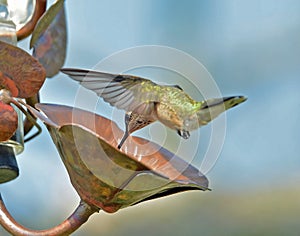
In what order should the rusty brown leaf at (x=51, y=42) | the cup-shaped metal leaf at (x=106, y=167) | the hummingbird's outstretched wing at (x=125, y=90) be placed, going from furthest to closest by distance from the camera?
1. the rusty brown leaf at (x=51, y=42)
2. the hummingbird's outstretched wing at (x=125, y=90)
3. the cup-shaped metal leaf at (x=106, y=167)

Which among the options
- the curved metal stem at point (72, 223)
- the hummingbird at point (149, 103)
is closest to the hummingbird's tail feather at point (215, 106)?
the hummingbird at point (149, 103)

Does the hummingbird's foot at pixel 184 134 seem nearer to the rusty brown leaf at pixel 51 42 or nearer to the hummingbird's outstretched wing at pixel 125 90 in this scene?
the hummingbird's outstretched wing at pixel 125 90

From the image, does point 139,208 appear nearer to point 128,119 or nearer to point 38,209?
point 38,209

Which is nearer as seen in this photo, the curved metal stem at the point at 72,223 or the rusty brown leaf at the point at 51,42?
the curved metal stem at the point at 72,223

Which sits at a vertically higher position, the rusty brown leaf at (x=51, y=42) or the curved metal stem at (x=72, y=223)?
the rusty brown leaf at (x=51, y=42)

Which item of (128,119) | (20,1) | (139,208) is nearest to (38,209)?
(139,208)

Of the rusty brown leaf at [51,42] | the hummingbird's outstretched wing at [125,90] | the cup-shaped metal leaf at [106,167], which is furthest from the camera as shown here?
the rusty brown leaf at [51,42]

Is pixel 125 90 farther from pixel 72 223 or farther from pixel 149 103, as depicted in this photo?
pixel 72 223

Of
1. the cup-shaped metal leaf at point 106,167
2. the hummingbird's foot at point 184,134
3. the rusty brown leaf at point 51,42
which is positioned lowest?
the rusty brown leaf at point 51,42
